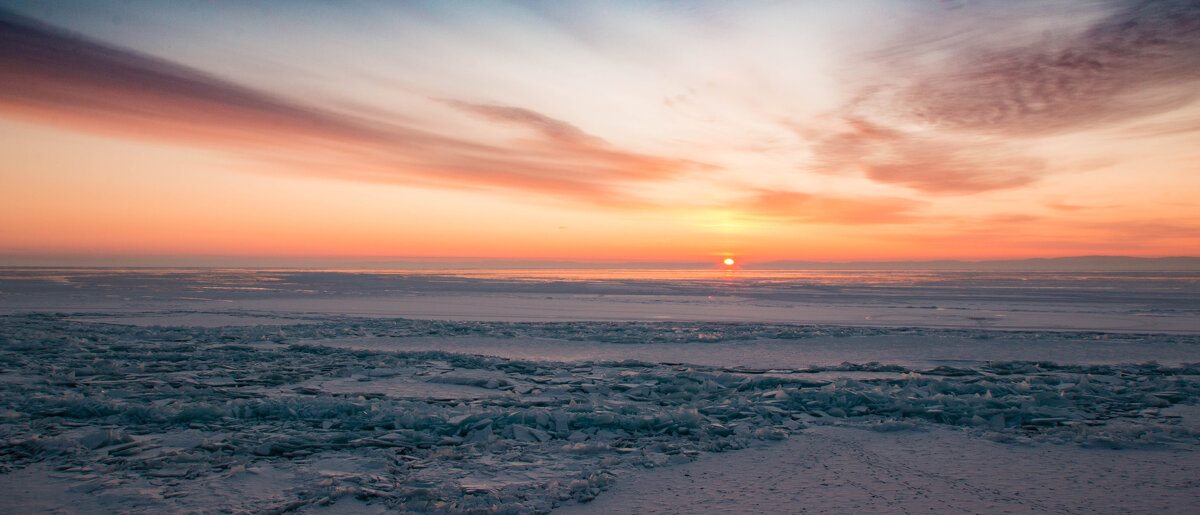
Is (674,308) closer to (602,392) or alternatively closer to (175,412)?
(602,392)

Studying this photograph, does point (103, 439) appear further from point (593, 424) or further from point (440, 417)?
point (593, 424)

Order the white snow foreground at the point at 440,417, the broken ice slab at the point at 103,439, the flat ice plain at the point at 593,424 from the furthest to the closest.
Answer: the broken ice slab at the point at 103,439 → the white snow foreground at the point at 440,417 → the flat ice plain at the point at 593,424

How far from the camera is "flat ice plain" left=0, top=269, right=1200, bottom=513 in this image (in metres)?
4.21

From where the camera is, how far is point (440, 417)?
610cm

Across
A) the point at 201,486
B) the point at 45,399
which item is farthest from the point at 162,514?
the point at 45,399

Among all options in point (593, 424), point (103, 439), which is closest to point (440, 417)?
point (593, 424)

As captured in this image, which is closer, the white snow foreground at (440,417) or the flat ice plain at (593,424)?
the flat ice plain at (593,424)

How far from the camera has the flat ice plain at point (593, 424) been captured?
13.8 ft

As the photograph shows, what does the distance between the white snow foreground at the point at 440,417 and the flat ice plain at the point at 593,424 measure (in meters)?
0.03

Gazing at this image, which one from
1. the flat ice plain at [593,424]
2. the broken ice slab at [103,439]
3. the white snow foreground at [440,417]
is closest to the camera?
the flat ice plain at [593,424]

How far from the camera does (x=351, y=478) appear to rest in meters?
4.54

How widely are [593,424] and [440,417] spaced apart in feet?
5.00

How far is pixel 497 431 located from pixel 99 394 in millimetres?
4809

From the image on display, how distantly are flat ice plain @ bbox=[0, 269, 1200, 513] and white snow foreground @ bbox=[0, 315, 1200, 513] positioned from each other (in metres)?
0.03
